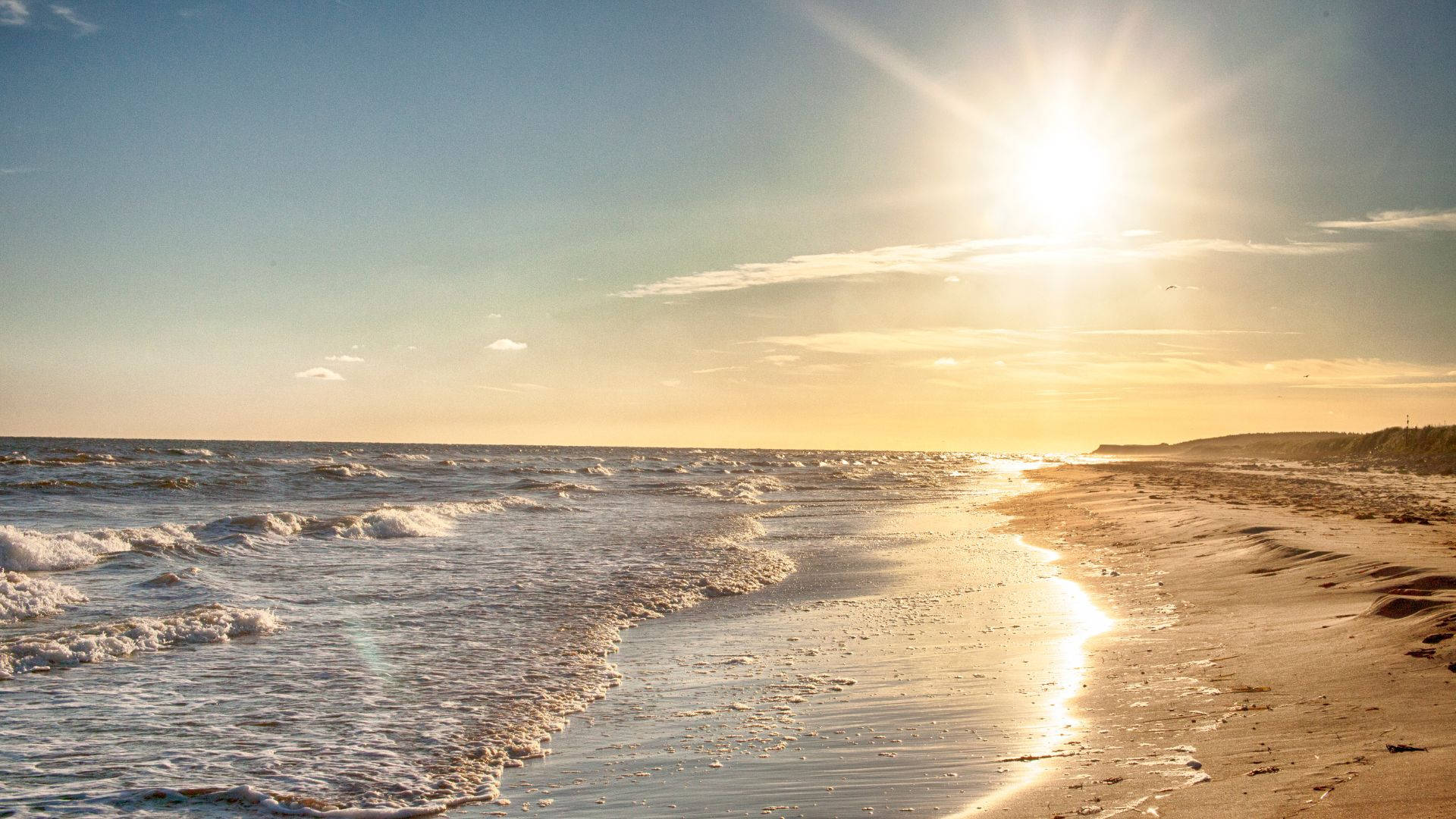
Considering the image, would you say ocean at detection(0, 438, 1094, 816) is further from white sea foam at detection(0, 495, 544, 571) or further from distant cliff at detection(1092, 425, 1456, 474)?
distant cliff at detection(1092, 425, 1456, 474)

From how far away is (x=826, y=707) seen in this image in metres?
7.12

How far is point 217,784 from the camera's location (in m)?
5.70

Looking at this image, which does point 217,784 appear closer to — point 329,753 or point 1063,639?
point 329,753

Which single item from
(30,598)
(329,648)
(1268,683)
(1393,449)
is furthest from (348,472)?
(1393,449)

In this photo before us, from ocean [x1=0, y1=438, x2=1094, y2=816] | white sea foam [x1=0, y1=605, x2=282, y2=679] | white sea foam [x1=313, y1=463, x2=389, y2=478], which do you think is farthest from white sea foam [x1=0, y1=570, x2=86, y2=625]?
white sea foam [x1=313, y1=463, x2=389, y2=478]

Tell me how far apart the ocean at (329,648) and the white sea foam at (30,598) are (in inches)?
1.6

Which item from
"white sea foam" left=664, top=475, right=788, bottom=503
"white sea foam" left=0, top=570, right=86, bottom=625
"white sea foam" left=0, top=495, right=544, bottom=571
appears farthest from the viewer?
"white sea foam" left=664, top=475, right=788, bottom=503

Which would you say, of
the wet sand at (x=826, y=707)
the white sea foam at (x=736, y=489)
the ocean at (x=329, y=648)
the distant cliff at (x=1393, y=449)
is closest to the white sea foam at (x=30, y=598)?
the ocean at (x=329, y=648)

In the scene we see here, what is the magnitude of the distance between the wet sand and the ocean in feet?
0.48

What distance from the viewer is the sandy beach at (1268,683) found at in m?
4.57

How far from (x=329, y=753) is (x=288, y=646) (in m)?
3.74

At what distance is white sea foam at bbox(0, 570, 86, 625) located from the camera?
1075 centimetres

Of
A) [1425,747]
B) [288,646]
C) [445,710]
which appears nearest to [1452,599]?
[1425,747]

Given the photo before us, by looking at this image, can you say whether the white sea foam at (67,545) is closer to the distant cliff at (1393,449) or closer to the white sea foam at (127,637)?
the white sea foam at (127,637)
